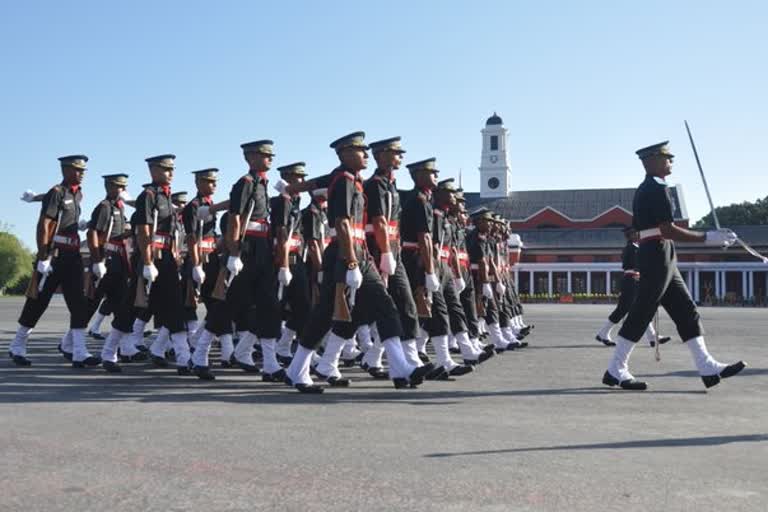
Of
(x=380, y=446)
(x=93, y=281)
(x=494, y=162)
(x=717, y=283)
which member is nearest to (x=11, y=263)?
(x=494, y=162)

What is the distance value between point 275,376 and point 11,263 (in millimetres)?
88459

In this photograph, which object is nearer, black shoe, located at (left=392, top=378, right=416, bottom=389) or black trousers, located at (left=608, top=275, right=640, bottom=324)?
black shoe, located at (left=392, top=378, right=416, bottom=389)

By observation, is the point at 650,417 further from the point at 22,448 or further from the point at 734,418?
the point at 22,448

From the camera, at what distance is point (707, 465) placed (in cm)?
456

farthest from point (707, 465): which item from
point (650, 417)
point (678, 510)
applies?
point (650, 417)

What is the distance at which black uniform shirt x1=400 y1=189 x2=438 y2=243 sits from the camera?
8.62 meters

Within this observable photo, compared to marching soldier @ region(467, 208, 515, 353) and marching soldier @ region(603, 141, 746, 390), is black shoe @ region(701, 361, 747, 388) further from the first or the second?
marching soldier @ region(467, 208, 515, 353)

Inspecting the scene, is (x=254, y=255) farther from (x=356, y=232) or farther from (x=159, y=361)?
(x=159, y=361)

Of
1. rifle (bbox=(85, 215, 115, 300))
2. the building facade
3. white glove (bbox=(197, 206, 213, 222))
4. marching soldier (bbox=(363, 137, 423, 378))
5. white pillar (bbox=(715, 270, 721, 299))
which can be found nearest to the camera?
marching soldier (bbox=(363, 137, 423, 378))

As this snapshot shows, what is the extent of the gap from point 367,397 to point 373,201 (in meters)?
1.82

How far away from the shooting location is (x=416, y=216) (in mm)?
8672

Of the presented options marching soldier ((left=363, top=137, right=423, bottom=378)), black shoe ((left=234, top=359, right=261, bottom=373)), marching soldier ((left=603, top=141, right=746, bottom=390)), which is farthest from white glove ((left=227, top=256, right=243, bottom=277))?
marching soldier ((left=603, top=141, right=746, bottom=390))

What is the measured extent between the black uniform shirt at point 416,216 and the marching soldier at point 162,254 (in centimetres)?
266

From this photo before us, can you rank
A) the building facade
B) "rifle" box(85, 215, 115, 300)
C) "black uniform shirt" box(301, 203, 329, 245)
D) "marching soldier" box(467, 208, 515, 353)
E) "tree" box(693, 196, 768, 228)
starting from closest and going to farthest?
"black uniform shirt" box(301, 203, 329, 245), "rifle" box(85, 215, 115, 300), "marching soldier" box(467, 208, 515, 353), the building facade, "tree" box(693, 196, 768, 228)
